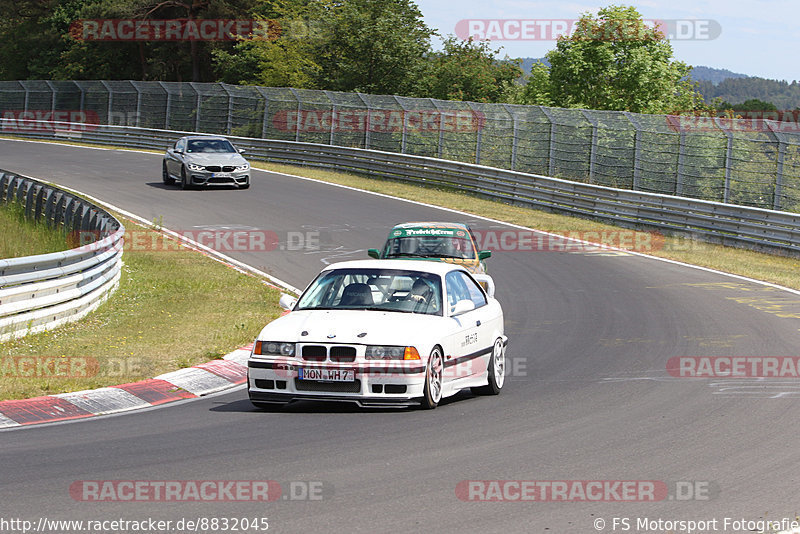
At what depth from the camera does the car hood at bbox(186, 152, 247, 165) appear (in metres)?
31.7

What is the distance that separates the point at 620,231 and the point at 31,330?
59.5ft

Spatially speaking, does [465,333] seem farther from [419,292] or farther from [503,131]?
[503,131]

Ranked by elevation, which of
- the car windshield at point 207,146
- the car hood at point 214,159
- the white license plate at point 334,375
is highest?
the car windshield at point 207,146

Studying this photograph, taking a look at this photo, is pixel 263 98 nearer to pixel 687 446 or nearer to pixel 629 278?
pixel 629 278

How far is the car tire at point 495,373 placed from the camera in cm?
1066

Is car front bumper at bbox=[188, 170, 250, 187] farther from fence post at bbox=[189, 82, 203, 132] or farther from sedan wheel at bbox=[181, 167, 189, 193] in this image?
fence post at bbox=[189, 82, 203, 132]

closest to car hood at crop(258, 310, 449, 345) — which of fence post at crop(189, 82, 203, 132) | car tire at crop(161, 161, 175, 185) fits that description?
car tire at crop(161, 161, 175, 185)

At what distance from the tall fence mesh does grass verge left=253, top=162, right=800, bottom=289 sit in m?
1.79

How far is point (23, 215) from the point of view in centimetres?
2564

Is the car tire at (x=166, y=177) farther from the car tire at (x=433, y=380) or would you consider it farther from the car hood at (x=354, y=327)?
the car tire at (x=433, y=380)

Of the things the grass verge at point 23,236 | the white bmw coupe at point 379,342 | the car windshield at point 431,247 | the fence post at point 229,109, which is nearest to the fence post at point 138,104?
the fence post at point 229,109

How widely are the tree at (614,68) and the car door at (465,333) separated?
146 feet

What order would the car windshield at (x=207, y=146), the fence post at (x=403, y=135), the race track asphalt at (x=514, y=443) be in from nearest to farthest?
the race track asphalt at (x=514, y=443), the car windshield at (x=207, y=146), the fence post at (x=403, y=135)

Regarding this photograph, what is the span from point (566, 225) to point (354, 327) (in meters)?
19.2
